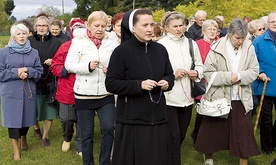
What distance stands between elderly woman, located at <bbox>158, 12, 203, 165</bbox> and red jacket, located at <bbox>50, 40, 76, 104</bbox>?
167 centimetres

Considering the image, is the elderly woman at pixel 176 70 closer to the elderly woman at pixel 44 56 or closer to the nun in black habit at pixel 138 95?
the nun in black habit at pixel 138 95

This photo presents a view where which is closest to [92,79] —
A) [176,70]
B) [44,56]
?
[176,70]

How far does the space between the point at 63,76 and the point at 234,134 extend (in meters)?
2.75

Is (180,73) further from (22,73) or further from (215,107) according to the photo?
(22,73)

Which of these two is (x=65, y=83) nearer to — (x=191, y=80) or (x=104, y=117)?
(x=104, y=117)

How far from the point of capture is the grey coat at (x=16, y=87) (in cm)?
635

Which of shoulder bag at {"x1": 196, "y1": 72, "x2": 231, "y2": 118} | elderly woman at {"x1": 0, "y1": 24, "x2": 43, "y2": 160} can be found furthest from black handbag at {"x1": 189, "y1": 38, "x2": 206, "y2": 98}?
elderly woman at {"x1": 0, "y1": 24, "x2": 43, "y2": 160}

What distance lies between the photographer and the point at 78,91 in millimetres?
5363

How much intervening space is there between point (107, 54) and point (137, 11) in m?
1.41

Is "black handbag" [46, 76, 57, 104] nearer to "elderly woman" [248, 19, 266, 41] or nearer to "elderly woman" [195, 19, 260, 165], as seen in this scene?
"elderly woman" [195, 19, 260, 165]

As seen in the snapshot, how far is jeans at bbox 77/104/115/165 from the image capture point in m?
5.41

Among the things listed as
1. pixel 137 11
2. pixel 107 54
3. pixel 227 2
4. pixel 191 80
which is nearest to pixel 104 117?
pixel 107 54

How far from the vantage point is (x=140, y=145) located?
4137mm

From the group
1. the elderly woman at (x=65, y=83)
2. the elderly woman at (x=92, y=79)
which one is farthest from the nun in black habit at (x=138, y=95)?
the elderly woman at (x=65, y=83)
